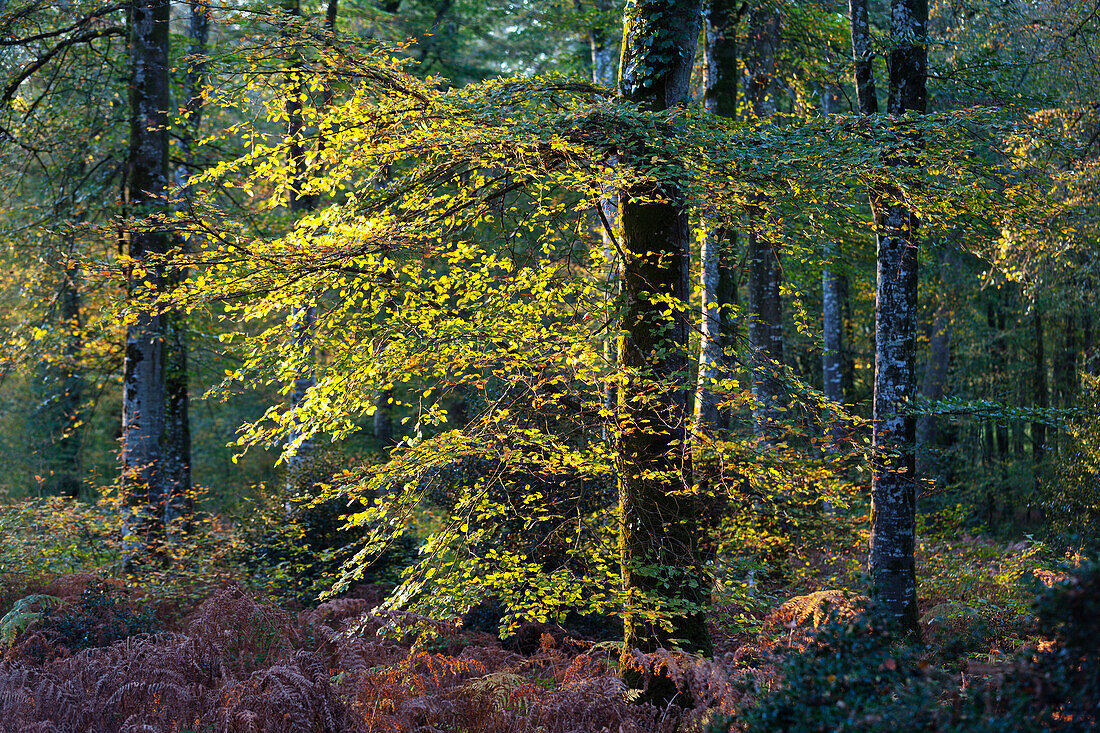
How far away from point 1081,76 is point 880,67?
393 cm

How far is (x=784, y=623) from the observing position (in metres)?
5.75

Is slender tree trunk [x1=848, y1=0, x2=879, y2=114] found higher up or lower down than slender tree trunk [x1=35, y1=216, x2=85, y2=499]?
higher up

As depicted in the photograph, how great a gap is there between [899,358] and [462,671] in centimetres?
512

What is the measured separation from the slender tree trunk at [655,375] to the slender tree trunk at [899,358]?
8.55 ft

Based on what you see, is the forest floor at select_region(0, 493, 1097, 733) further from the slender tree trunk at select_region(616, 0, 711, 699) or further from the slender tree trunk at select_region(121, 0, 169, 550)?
the slender tree trunk at select_region(121, 0, 169, 550)

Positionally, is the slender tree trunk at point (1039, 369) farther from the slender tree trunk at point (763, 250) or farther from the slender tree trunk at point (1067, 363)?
the slender tree trunk at point (763, 250)

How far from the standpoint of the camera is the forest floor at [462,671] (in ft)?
9.92

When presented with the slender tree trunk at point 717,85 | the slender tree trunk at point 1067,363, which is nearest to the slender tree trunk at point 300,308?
the slender tree trunk at point 717,85

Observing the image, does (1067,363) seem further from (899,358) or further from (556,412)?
(556,412)

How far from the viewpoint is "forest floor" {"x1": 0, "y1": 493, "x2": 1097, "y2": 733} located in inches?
119

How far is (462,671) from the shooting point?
621 centimetres

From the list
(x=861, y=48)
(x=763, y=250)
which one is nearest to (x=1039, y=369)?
(x=763, y=250)

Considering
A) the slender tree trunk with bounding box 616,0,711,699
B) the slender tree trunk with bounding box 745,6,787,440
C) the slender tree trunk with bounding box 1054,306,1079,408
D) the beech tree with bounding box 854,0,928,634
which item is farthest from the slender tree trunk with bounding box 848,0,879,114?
the slender tree trunk with bounding box 1054,306,1079,408

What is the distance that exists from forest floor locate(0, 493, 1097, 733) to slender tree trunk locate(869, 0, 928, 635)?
30.6 inches
